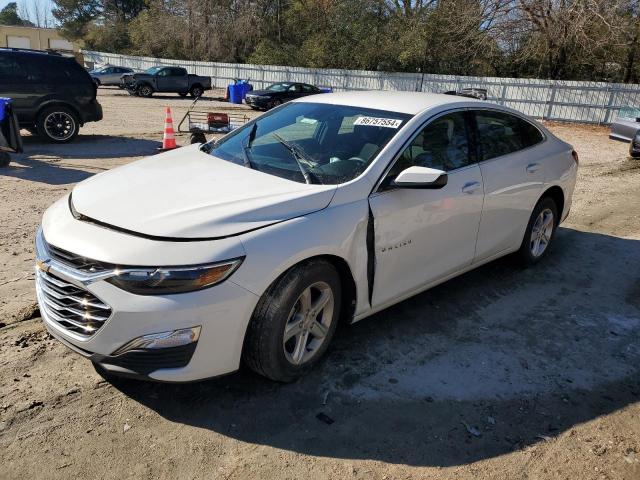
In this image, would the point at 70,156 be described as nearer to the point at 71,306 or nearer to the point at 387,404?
the point at 71,306

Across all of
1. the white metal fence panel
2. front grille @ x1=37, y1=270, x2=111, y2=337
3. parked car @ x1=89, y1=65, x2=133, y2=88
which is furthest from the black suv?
parked car @ x1=89, y1=65, x2=133, y2=88

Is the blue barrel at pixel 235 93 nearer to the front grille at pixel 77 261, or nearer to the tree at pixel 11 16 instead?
the front grille at pixel 77 261

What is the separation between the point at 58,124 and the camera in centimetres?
1159

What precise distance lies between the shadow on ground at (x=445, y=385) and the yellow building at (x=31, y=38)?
257 feet

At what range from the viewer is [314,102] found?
4508 millimetres

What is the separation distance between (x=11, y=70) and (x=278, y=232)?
411 inches

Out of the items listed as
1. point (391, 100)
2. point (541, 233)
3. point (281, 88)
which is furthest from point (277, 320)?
point (281, 88)

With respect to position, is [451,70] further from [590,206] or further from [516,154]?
[516,154]

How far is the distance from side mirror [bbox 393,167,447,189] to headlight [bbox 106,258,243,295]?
1.37 metres

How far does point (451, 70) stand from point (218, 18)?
2060cm

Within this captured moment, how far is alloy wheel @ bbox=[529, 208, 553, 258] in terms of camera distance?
5292 mm

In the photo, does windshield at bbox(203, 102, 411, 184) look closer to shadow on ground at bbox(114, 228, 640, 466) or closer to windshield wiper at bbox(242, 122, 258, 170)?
windshield wiper at bbox(242, 122, 258, 170)

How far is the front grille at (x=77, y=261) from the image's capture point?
267 cm

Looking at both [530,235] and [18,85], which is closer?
[530,235]
